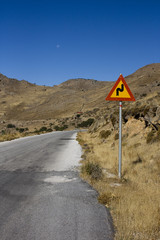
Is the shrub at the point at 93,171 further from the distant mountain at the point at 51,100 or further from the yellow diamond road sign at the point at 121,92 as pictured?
the distant mountain at the point at 51,100

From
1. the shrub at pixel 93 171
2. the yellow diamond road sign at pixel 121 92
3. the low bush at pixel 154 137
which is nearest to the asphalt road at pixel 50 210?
the shrub at pixel 93 171

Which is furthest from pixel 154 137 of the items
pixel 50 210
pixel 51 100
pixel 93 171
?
pixel 51 100

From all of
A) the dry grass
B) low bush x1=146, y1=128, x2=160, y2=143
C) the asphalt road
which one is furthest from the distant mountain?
the asphalt road

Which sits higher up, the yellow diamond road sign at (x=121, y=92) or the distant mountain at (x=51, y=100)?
the distant mountain at (x=51, y=100)

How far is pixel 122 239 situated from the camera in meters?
3.14

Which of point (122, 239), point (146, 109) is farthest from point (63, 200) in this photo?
point (146, 109)

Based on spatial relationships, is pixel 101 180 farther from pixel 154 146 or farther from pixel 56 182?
pixel 154 146

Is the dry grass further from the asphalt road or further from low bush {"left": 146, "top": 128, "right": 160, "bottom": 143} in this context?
low bush {"left": 146, "top": 128, "right": 160, "bottom": 143}

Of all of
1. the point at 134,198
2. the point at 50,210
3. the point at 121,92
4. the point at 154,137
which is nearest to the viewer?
the point at 50,210

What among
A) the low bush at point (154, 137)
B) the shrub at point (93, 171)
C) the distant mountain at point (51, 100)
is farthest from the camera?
the distant mountain at point (51, 100)

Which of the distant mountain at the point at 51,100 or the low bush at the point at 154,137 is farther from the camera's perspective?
the distant mountain at the point at 51,100

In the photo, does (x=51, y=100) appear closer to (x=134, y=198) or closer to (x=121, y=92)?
(x=121, y=92)

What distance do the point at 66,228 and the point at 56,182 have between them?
2.99m

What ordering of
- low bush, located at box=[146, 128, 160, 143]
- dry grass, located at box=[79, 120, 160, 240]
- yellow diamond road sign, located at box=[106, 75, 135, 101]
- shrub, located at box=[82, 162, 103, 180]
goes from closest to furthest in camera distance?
dry grass, located at box=[79, 120, 160, 240]
shrub, located at box=[82, 162, 103, 180]
yellow diamond road sign, located at box=[106, 75, 135, 101]
low bush, located at box=[146, 128, 160, 143]
